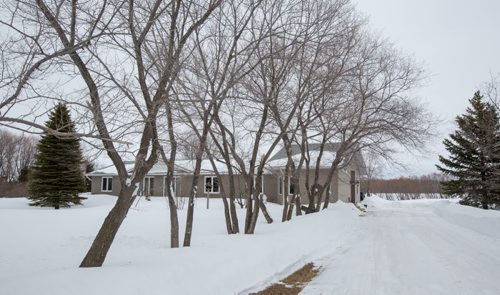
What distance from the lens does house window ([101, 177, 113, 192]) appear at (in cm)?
3778

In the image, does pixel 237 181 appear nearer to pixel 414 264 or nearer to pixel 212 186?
pixel 212 186

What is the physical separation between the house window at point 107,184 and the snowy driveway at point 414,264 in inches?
1150

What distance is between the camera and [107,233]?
6605mm

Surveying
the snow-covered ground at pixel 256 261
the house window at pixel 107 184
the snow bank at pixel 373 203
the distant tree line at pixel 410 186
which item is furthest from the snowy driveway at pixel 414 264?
the distant tree line at pixel 410 186

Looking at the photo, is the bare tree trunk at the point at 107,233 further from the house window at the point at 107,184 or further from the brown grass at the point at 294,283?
the house window at the point at 107,184

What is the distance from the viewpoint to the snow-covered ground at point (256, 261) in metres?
5.62

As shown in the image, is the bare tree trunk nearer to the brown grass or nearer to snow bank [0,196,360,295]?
snow bank [0,196,360,295]

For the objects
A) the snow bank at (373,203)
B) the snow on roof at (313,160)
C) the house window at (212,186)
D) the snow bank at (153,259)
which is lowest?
the snow bank at (373,203)

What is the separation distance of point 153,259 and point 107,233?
3.25 feet

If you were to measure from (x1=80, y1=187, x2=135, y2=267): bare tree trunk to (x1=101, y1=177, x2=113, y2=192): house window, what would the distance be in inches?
1298

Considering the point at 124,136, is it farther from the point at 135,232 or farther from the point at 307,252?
the point at 135,232

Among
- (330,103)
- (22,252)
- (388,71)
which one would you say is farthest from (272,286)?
(388,71)

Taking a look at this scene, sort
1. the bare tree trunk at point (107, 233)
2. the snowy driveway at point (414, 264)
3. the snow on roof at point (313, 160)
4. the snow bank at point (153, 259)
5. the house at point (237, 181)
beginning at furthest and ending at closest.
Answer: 1. the house at point (237, 181)
2. the snow on roof at point (313, 160)
3. the snowy driveway at point (414, 264)
4. the bare tree trunk at point (107, 233)
5. the snow bank at point (153, 259)

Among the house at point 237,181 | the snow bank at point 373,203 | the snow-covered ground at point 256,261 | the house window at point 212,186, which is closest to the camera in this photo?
the snow-covered ground at point 256,261
